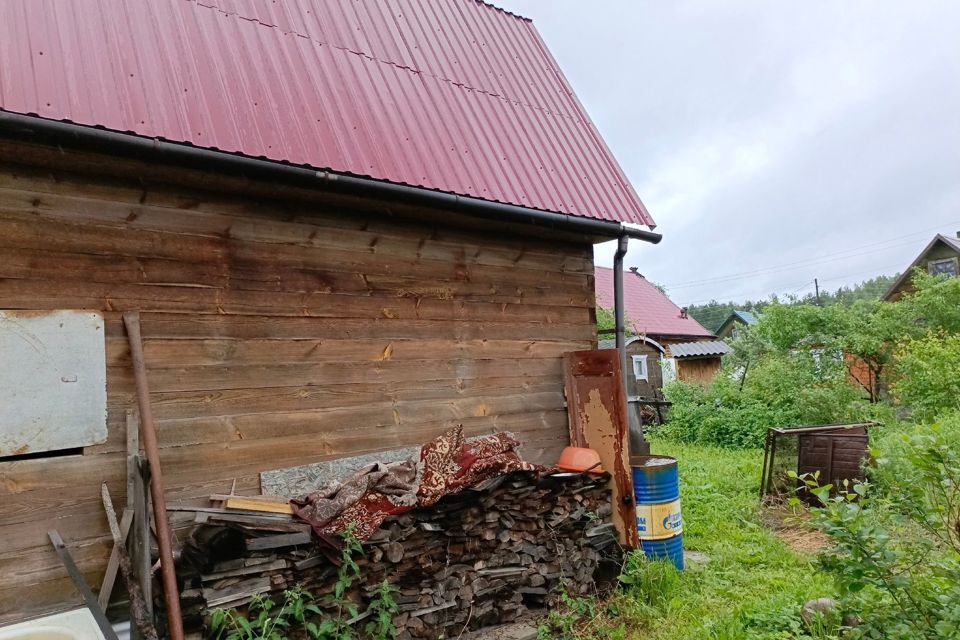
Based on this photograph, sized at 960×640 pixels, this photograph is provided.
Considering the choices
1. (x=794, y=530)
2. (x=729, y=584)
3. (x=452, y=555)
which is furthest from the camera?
(x=794, y=530)

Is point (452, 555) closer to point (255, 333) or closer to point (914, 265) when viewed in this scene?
point (255, 333)

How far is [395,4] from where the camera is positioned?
648cm

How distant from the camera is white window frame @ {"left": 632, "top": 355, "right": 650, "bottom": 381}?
22.1 metres

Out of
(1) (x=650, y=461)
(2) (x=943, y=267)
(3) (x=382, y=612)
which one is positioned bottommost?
(3) (x=382, y=612)

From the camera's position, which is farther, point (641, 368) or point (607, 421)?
point (641, 368)

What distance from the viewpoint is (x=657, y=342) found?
81.9 ft

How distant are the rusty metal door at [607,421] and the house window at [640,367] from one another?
17.1m

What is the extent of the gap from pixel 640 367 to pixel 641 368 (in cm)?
6

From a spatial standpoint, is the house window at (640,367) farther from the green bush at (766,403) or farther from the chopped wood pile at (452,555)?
the chopped wood pile at (452,555)

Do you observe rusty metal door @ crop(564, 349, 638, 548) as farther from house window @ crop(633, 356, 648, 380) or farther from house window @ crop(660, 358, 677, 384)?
house window @ crop(660, 358, 677, 384)

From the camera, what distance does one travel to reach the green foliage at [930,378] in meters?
11.8

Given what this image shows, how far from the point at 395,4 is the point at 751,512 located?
7.70 metres

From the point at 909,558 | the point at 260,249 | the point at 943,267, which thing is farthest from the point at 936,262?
the point at 260,249

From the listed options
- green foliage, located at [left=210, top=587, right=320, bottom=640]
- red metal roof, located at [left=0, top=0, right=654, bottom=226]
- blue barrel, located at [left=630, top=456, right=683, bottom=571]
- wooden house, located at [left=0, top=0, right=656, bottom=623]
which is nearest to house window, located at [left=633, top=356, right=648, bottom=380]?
red metal roof, located at [left=0, top=0, right=654, bottom=226]
